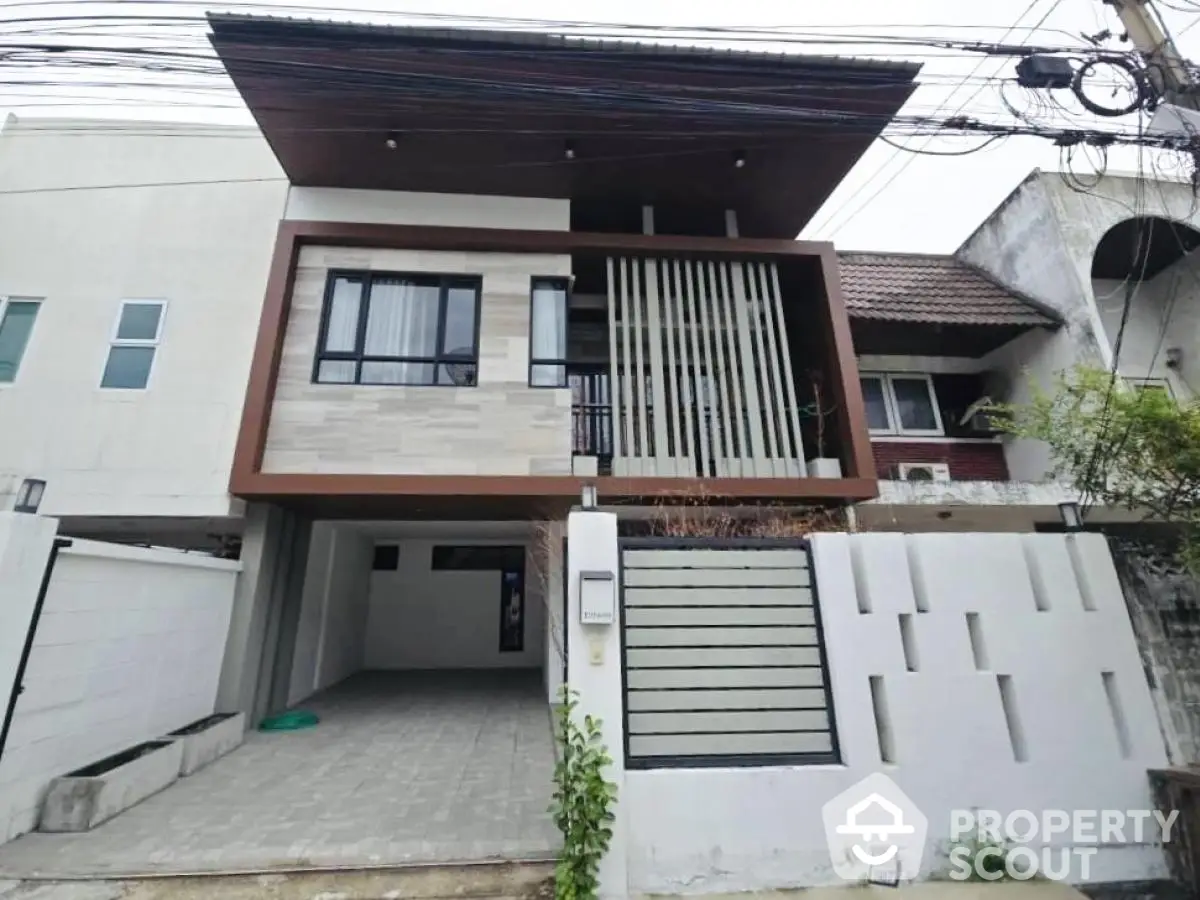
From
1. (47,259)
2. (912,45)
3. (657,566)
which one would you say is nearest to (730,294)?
(912,45)

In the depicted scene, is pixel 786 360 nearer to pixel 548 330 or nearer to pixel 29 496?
pixel 548 330

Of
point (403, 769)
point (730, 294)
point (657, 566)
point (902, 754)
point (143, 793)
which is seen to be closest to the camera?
point (902, 754)

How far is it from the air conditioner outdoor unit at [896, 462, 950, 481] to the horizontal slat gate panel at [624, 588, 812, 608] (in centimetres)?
463

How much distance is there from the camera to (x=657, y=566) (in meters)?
3.02

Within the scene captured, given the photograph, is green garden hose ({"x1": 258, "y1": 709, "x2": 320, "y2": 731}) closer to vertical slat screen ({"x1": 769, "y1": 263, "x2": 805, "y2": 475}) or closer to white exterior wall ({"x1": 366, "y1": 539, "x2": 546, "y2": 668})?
white exterior wall ({"x1": 366, "y1": 539, "x2": 546, "y2": 668})

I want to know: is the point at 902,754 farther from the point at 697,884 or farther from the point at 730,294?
the point at 730,294

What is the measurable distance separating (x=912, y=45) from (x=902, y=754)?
5552 mm

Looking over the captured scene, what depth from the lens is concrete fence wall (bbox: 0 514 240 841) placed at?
300cm

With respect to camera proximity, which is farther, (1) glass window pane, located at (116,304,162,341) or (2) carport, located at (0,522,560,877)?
(1) glass window pane, located at (116,304,162,341)

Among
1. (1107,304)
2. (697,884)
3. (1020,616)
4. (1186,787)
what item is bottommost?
(697,884)

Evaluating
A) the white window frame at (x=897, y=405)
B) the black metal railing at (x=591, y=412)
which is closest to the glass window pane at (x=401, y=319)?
the black metal railing at (x=591, y=412)

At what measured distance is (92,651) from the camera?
139 inches

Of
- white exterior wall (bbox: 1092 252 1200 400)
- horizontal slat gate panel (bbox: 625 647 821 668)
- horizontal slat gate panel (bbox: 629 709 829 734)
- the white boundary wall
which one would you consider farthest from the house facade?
white exterior wall (bbox: 1092 252 1200 400)

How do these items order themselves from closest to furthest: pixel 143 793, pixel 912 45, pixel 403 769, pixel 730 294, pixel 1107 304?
pixel 143 793
pixel 403 769
pixel 912 45
pixel 730 294
pixel 1107 304
